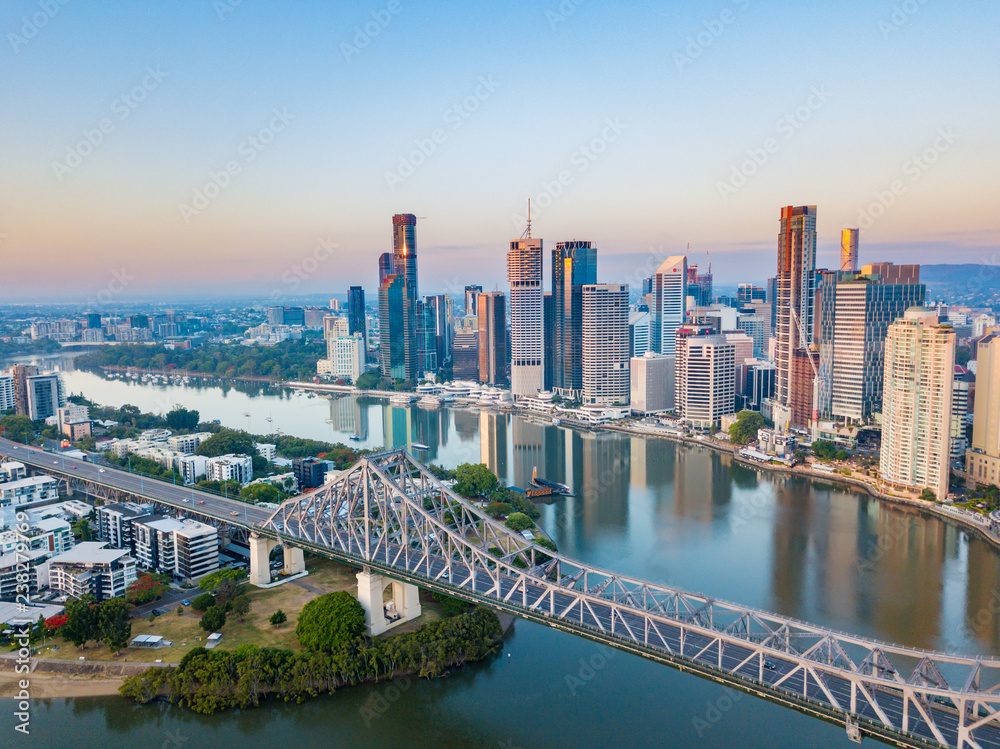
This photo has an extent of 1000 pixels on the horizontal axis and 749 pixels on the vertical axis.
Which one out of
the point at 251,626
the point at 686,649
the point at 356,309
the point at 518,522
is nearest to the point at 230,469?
the point at 518,522

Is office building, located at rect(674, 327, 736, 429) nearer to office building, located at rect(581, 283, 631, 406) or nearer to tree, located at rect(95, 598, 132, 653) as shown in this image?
office building, located at rect(581, 283, 631, 406)

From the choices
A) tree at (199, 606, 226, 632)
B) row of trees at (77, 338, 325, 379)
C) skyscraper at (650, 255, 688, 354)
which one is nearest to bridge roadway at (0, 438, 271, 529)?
tree at (199, 606, 226, 632)

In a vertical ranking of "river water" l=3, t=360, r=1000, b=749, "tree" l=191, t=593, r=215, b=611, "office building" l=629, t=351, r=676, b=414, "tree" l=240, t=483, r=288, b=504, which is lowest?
"river water" l=3, t=360, r=1000, b=749

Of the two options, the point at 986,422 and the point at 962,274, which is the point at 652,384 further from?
the point at 962,274

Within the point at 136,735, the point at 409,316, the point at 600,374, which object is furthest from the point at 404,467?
the point at 409,316

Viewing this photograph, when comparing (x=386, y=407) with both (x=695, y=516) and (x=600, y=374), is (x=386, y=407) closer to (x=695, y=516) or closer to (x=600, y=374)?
(x=600, y=374)

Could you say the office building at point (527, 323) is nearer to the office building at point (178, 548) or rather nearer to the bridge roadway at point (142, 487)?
the bridge roadway at point (142, 487)
